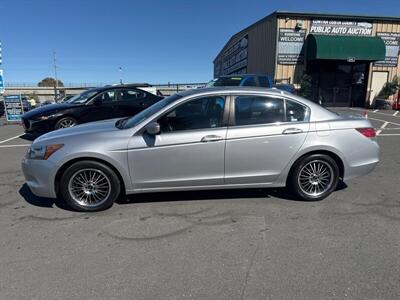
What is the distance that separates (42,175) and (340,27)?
25157 millimetres

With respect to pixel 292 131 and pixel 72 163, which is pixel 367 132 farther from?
pixel 72 163

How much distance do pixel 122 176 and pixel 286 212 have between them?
85.6 inches

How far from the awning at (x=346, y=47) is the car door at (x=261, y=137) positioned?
65.6ft

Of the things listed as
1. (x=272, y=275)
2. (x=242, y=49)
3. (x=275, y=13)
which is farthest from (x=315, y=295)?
(x=242, y=49)

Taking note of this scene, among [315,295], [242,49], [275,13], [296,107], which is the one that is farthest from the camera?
[242,49]

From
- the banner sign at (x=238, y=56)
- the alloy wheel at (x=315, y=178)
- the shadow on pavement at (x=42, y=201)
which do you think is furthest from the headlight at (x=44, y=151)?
the banner sign at (x=238, y=56)

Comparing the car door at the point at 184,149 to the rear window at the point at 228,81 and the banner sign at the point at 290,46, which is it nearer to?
the rear window at the point at 228,81

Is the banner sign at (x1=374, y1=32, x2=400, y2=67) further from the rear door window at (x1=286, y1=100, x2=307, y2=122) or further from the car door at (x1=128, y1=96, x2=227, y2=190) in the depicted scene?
the car door at (x1=128, y1=96, x2=227, y2=190)

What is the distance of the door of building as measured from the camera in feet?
80.8

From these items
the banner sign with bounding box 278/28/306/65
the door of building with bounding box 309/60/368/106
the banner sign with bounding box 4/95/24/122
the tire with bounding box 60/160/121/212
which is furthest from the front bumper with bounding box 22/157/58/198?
the door of building with bounding box 309/60/368/106

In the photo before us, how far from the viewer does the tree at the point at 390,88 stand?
24.5 metres

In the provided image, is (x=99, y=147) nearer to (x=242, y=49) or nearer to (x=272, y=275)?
(x=272, y=275)

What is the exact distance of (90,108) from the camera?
9602mm

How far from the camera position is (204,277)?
2.83 metres
